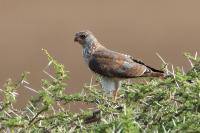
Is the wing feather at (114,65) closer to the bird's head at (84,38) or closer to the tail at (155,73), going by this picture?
the tail at (155,73)

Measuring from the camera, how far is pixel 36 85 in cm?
1236

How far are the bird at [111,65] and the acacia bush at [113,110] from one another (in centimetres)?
144

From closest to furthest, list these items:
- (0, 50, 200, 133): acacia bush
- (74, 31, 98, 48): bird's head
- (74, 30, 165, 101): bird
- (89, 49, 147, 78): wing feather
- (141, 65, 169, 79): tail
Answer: (0, 50, 200, 133): acacia bush
(141, 65, 169, 79): tail
(74, 30, 165, 101): bird
(89, 49, 147, 78): wing feather
(74, 31, 98, 48): bird's head

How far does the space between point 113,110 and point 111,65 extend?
114 inches

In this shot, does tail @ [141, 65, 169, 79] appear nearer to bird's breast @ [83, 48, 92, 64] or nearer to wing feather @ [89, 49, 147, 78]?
wing feather @ [89, 49, 147, 78]

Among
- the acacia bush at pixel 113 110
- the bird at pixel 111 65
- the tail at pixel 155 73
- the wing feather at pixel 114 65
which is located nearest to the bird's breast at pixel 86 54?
the bird at pixel 111 65

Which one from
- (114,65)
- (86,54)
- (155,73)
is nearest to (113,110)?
(155,73)

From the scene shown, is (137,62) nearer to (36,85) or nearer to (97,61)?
(97,61)

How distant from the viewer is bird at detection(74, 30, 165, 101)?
23.1 feet

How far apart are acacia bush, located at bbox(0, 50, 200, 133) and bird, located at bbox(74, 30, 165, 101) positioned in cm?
144

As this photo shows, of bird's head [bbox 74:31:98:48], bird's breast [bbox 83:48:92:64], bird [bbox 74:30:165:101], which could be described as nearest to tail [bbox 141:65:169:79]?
bird [bbox 74:30:165:101]

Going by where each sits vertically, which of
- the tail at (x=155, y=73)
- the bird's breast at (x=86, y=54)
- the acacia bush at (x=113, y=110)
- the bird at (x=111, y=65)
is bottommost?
the acacia bush at (x=113, y=110)

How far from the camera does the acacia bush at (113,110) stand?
438 centimetres

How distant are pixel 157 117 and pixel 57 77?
95 cm
